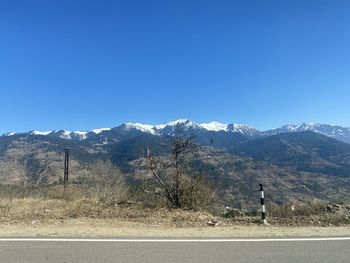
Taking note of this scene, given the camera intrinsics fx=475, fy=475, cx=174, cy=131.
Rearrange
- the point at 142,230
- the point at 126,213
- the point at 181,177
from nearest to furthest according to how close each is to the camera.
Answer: the point at 142,230 → the point at 126,213 → the point at 181,177
